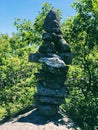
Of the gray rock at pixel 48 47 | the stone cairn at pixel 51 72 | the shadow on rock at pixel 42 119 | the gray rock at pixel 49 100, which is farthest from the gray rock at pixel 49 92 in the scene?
the gray rock at pixel 48 47

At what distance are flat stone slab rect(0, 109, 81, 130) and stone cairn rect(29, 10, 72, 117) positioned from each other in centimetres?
50

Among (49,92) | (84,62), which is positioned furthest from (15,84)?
(49,92)

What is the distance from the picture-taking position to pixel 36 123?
20.6 meters

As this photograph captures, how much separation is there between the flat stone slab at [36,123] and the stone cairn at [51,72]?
497 millimetres

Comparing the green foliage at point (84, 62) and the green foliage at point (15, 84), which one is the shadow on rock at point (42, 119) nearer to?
the green foliage at point (84, 62)

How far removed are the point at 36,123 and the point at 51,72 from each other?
3525 mm

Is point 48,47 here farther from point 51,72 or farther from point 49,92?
point 49,92

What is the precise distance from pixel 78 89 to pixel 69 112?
6.95 ft

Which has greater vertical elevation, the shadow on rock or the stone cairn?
the stone cairn

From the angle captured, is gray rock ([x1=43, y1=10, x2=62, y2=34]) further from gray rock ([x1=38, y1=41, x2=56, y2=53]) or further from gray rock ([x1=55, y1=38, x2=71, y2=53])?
gray rock ([x1=38, y1=41, x2=56, y2=53])

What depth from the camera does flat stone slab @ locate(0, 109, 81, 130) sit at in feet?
66.3

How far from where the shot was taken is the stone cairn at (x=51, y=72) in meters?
21.5

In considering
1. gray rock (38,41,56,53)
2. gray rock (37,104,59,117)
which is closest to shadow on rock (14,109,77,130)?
gray rock (37,104,59,117)

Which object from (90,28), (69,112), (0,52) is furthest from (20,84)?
(90,28)
